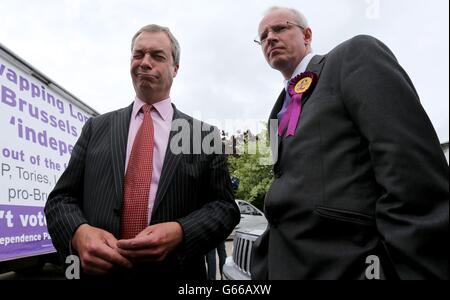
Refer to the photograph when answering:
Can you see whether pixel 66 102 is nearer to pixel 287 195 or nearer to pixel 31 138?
pixel 31 138

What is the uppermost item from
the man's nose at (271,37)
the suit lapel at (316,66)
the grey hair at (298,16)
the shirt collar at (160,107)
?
the grey hair at (298,16)

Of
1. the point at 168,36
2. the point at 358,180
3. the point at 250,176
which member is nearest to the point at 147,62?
the point at 168,36

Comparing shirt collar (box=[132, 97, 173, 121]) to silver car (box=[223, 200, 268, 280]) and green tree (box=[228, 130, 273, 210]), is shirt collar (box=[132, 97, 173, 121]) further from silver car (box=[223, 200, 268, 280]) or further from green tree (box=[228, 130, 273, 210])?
green tree (box=[228, 130, 273, 210])

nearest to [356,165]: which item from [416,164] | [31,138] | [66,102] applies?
[416,164]

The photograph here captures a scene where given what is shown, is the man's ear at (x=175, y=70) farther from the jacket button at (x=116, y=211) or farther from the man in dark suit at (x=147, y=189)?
the jacket button at (x=116, y=211)

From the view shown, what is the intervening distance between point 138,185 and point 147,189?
0.14 feet

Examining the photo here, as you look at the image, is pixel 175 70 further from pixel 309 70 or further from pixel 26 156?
pixel 26 156

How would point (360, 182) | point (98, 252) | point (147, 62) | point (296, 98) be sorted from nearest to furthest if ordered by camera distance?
point (360, 182) < point (98, 252) < point (296, 98) < point (147, 62)

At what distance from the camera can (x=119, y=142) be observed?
4.91ft

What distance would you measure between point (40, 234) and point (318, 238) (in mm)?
3617

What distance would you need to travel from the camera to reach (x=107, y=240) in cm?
120

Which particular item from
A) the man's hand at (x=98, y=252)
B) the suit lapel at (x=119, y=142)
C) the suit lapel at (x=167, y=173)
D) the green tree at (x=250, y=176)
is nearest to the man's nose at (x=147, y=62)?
the suit lapel at (x=119, y=142)

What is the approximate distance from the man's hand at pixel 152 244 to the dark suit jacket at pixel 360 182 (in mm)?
386

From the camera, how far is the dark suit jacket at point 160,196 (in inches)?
51.8
